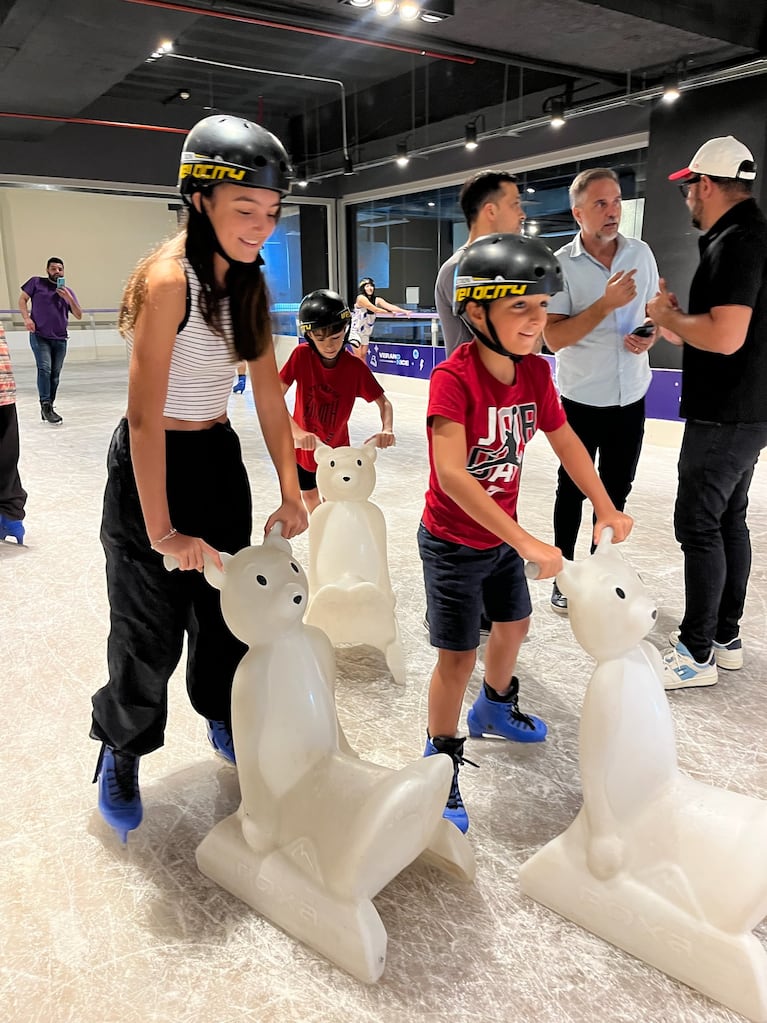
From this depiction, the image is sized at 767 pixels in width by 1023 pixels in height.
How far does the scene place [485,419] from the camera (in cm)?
166

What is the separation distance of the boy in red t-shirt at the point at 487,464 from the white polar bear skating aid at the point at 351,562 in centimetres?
60

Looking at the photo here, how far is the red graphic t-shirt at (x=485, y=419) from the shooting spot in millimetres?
1638

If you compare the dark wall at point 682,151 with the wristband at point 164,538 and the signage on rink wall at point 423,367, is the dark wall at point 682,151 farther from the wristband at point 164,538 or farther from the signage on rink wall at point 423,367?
the wristband at point 164,538

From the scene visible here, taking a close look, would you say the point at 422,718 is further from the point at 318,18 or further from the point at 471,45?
the point at 471,45

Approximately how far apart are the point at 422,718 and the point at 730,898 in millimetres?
1105

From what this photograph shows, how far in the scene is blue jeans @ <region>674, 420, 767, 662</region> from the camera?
2.28 metres

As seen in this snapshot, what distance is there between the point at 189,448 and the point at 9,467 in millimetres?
2683

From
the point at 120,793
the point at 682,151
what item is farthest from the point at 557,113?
the point at 120,793

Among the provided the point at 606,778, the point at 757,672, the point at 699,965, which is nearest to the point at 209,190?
the point at 606,778

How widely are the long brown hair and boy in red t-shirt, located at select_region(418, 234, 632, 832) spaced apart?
1.30 ft

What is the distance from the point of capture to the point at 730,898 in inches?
50.3

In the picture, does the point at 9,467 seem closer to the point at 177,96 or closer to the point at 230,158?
the point at 230,158

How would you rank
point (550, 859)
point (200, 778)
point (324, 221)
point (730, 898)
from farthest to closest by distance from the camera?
point (324, 221) < point (200, 778) < point (550, 859) < point (730, 898)

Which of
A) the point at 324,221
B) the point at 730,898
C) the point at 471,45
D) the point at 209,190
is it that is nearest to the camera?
the point at 730,898
